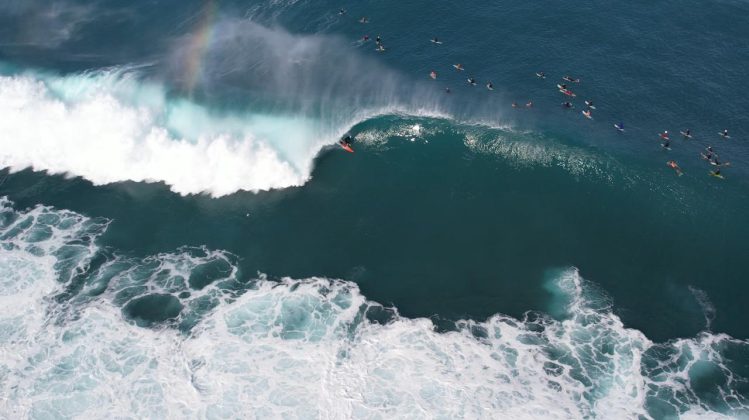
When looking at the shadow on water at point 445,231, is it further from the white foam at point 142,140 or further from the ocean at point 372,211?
the white foam at point 142,140

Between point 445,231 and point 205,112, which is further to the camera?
point 205,112

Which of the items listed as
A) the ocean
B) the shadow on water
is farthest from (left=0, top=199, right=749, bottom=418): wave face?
the shadow on water

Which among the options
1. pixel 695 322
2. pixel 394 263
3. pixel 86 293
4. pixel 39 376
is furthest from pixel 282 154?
pixel 695 322

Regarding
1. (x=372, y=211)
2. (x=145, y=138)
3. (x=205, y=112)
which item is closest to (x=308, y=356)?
(x=372, y=211)

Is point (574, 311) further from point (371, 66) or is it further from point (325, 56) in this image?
point (325, 56)

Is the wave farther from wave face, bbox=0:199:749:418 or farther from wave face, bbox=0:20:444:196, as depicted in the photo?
wave face, bbox=0:199:749:418

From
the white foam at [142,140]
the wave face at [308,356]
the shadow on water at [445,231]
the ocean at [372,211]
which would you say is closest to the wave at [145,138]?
the white foam at [142,140]

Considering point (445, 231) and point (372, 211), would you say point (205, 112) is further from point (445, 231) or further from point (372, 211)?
point (445, 231)
